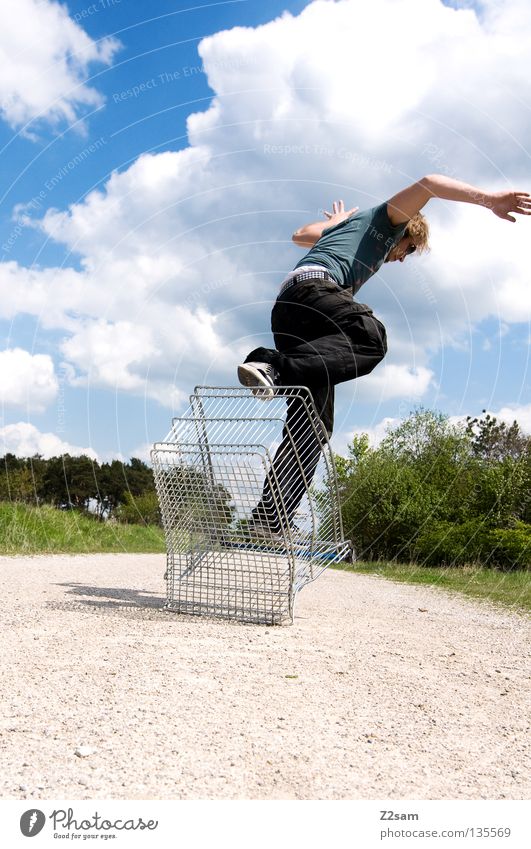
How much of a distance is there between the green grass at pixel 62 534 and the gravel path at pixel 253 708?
5.66 meters

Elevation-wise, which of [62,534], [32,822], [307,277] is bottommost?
[32,822]

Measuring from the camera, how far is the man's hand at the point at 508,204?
4.50 meters

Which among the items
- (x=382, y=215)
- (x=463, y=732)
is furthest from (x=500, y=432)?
(x=463, y=732)

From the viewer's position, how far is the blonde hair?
210 inches

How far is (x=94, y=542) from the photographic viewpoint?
1222 cm

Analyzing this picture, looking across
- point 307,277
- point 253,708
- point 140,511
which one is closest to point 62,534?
point 140,511

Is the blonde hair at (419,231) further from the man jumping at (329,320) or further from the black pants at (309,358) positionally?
the black pants at (309,358)

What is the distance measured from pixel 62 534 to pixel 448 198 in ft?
30.5

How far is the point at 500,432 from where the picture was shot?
113ft

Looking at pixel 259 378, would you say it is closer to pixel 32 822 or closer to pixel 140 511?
pixel 32 822

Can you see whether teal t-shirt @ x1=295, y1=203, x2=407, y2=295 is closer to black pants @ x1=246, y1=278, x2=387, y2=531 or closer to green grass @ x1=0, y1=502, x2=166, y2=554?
black pants @ x1=246, y1=278, x2=387, y2=531

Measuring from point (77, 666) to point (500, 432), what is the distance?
3332cm

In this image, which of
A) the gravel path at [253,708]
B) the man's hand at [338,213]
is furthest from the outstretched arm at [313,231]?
the gravel path at [253,708]

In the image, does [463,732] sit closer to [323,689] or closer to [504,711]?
[504,711]
